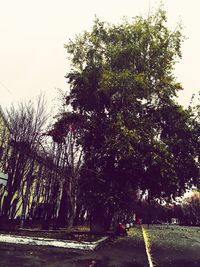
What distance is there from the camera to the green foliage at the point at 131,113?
23.7 metres

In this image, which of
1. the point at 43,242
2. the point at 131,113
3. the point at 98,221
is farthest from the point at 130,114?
the point at 43,242

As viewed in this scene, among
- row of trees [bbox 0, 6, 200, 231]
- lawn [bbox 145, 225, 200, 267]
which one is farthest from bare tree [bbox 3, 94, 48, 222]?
lawn [bbox 145, 225, 200, 267]

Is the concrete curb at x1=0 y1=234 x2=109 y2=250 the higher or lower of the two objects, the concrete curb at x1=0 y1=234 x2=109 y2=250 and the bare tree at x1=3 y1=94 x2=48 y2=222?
the lower

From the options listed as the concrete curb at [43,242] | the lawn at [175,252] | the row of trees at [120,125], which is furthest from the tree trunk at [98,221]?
the concrete curb at [43,242]

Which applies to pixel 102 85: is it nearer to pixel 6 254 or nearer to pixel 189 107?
pixel 189 107

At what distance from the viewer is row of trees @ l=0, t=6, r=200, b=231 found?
78.9ft

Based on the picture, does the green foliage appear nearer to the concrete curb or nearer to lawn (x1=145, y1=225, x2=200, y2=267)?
lawn (x1=145, y1=225, x2=200, y2=267)

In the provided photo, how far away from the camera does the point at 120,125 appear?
23.4 m

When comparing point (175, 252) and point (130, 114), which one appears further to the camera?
point (130, 114)

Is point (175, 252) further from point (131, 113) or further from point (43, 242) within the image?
point (131, 113)

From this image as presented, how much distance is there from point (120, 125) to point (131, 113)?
163 cm

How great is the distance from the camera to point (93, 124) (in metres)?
25.5

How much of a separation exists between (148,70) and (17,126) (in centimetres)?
1120

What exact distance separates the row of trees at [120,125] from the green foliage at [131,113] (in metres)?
0.07
